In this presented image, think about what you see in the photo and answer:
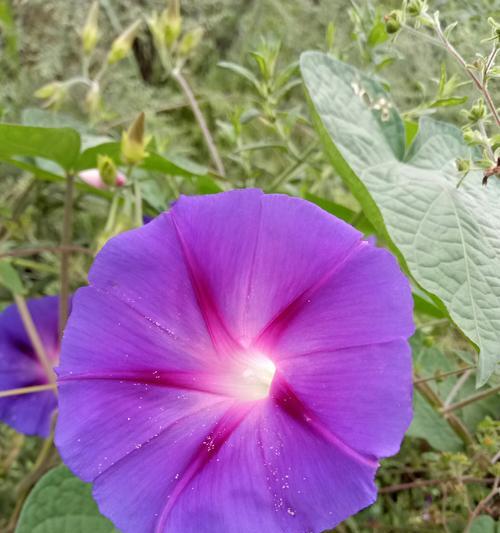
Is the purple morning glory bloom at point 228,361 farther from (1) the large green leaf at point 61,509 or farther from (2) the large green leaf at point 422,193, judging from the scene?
(1) the large green leaf at point 61,509

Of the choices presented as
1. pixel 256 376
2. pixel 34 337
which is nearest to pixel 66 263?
pixel 34 337

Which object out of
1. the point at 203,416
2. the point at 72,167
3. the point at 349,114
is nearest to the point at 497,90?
the point at 349,114

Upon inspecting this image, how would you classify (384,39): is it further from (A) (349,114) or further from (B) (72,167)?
(B) (72,167)

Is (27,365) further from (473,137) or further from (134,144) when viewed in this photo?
(473,137)

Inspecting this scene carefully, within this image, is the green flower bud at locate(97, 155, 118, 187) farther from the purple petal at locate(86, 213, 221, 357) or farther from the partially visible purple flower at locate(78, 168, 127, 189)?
the purple petal at locate(86, 213, 221, 357)

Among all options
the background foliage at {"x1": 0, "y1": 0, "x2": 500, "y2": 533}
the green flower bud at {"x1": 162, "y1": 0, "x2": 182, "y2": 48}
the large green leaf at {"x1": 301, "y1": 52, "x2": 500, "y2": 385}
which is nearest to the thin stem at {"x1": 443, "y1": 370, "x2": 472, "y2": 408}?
the background foliage at {"x1": 0, "y1": 0, "x2": 500, "y2": 533}

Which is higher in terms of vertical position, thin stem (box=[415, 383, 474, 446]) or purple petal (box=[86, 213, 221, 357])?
purple petal (box=[86, 213, 221, 357])
